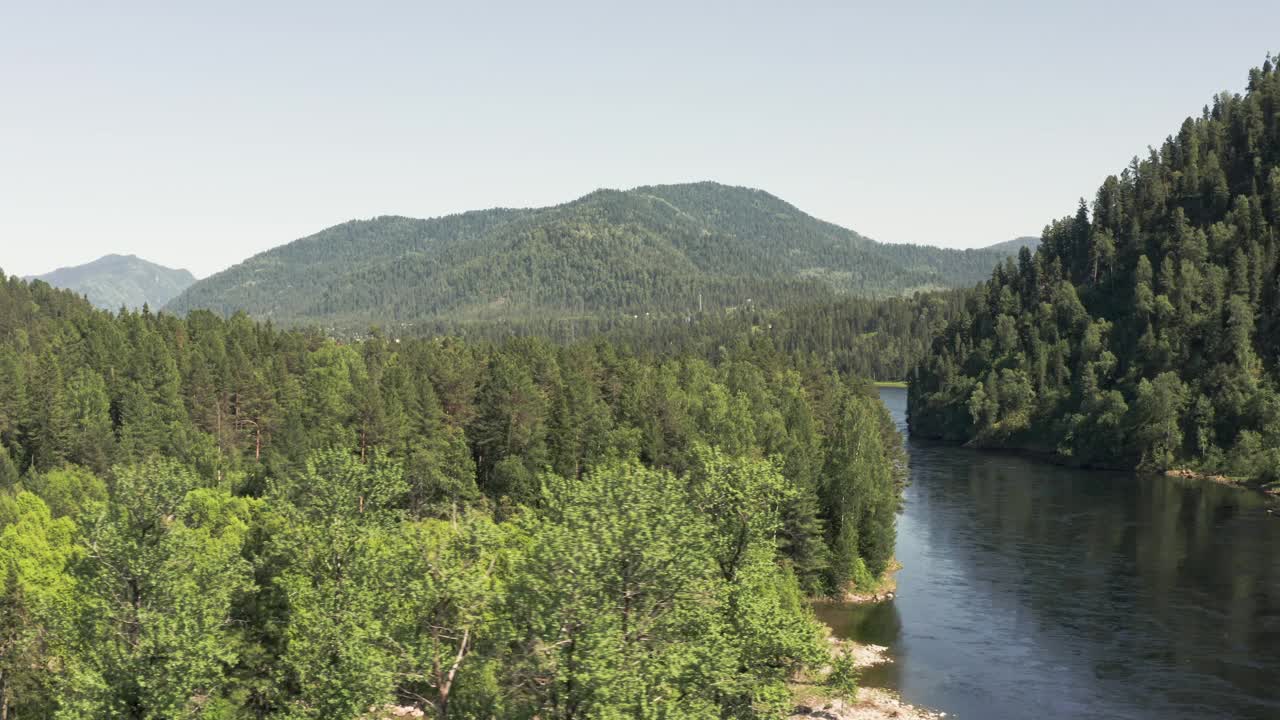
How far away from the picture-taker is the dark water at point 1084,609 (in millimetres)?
72375

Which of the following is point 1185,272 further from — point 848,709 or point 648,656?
point 648,656

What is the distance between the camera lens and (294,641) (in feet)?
163

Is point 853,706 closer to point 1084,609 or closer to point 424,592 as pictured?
point 1084,609

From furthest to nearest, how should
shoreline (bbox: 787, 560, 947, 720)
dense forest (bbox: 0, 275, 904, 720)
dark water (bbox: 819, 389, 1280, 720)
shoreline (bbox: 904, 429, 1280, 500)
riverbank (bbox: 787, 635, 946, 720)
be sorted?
shoreline (bbox: 904, 429, 1280, 500), dark water (bbox: 819, 389, 1280, 720), shoreline (bbox: 787, 560, 947, 720), riverbank (bbox: 787, 635, 946, 720), dense forest (bbox: 0, 275, 904, 720)

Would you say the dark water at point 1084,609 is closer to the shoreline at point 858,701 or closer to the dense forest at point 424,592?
the shoreline at point 858,701

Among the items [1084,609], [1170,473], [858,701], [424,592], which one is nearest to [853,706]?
[858,701]

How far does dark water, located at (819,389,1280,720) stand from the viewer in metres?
72.4

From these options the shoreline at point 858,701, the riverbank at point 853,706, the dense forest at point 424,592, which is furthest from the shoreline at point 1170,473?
the riverbank at point 853,706

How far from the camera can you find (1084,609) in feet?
304

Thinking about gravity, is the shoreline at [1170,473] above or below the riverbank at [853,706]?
above

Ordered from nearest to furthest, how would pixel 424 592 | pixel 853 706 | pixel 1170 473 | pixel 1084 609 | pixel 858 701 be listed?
pixel 424 592, pixel 853 706, pixel 858 701, pixel 1084 609, pixel 1170 473

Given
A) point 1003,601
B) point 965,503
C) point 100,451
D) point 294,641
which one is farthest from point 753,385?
point 294,641

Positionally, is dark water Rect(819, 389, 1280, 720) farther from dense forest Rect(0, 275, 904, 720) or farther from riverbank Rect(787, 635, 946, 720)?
dense forest Rect(0, 275, 904, 720)

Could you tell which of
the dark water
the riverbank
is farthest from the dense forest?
the dark water
